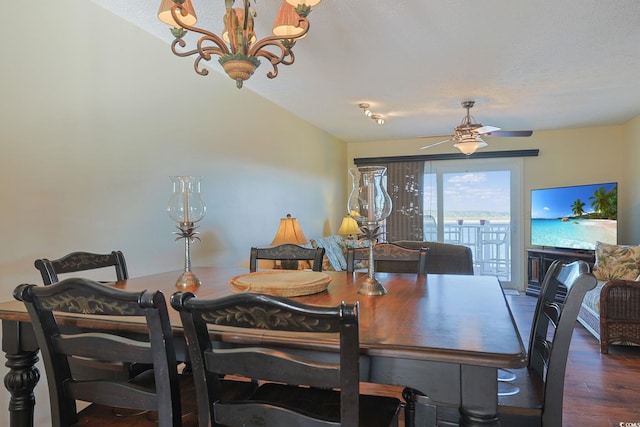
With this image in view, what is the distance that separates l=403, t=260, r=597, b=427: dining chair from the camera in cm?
123

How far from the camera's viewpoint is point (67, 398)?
1.17 metres

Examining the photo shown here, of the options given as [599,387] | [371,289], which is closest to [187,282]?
[371,289]

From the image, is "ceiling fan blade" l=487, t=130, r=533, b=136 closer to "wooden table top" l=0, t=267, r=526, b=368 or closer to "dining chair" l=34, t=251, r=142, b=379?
"wooden table top" l=0, t=267, r=526, b=368

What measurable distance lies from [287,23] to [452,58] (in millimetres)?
1835

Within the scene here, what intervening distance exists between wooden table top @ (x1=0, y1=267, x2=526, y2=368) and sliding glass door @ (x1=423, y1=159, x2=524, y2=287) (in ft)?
15.9

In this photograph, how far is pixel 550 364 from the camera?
4.18ft

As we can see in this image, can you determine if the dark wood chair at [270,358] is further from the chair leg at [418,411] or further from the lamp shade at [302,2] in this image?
the lamp shade at [302,2]

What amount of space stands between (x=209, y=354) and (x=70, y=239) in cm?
153

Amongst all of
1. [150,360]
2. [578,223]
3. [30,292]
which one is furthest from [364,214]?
[578,223]

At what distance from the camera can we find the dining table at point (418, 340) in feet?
3.20

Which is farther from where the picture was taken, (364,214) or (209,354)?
(364,214)

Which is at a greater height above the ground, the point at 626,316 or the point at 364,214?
the point at 364,214

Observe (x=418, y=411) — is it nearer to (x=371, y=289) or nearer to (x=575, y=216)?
(x=371, y=289)

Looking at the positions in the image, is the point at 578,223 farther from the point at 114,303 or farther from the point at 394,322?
the point at 114,303
